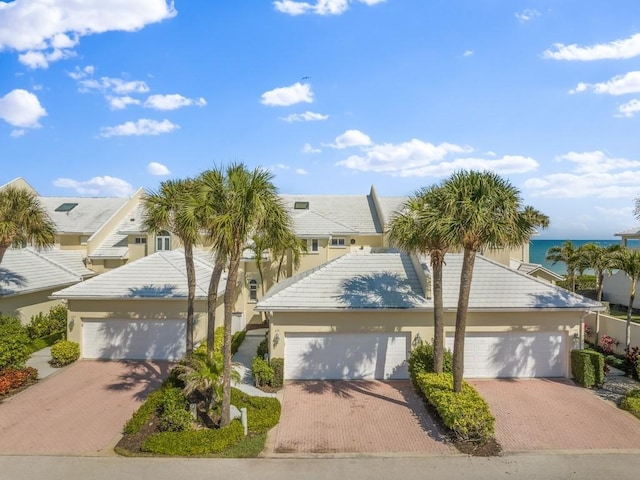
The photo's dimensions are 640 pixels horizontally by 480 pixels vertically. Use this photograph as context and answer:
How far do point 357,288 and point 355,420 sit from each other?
5282mm

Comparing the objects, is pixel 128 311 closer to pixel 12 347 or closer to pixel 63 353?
pixel 63 353

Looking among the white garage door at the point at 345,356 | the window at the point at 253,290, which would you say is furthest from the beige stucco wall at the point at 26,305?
the white garage door at the point at 345,356

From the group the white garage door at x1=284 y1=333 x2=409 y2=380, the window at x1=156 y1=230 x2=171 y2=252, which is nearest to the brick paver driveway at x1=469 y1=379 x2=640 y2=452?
the white garage door at x1=284 y1=333 x2=409 y2=380

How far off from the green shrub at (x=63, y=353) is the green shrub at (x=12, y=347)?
1.38 m

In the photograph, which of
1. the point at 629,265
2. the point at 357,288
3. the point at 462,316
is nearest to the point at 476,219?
the point at 462,316

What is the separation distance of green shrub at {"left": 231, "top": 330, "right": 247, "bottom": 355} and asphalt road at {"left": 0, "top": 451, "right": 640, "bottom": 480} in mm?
9121

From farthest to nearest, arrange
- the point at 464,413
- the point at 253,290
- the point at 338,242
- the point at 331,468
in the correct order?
the point at 338,242 < the point at 253,290 < the point at 464,413 < the point at 331,468

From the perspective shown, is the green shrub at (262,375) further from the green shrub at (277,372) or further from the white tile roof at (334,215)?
the white tile roof at (334,215)

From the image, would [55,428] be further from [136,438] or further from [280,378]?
[280,378]

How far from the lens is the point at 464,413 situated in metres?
10.9

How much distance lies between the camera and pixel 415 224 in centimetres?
1289

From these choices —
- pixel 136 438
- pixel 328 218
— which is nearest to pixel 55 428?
pixel 136 438

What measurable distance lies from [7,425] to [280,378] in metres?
8.44

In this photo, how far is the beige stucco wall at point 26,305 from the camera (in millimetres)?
19828
